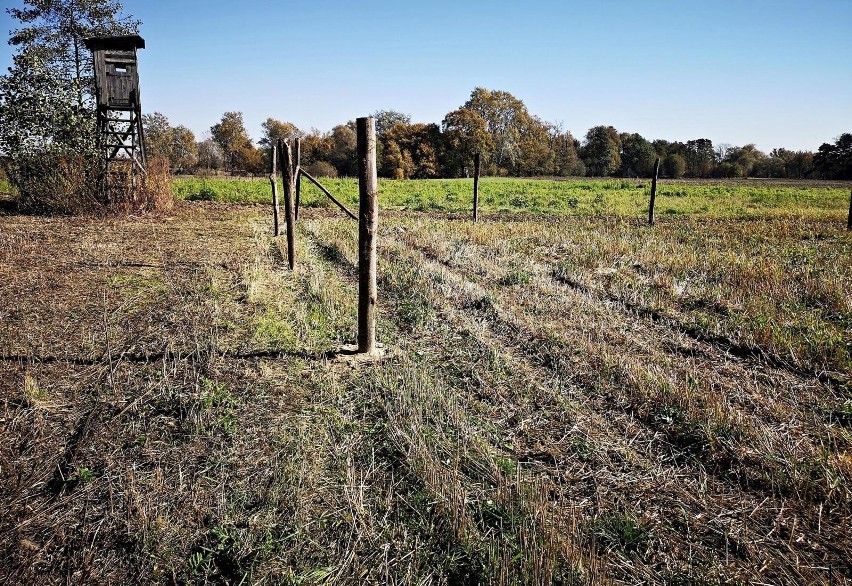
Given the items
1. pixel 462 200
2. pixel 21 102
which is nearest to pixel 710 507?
pixel 21 102

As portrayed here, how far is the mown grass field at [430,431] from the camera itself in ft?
10.9

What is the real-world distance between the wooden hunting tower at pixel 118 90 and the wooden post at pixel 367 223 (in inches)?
770

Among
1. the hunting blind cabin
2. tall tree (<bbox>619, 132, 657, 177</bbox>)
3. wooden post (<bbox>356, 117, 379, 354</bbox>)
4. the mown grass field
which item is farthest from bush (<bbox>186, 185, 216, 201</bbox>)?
tall tree (<bbox>619, 132, 657, 177</bbox>)

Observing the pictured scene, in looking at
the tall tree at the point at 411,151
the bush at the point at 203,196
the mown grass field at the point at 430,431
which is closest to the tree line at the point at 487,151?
the tall tree at the point at 411,151

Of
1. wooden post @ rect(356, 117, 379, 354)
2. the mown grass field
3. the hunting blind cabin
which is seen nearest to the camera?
the mown grass field

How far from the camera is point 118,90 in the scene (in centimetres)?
2250

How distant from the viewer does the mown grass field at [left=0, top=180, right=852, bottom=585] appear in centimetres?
331

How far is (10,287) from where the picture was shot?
9.52 m

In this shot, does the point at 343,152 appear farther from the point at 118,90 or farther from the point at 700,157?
the point at 700,157

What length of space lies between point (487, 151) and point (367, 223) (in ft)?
244

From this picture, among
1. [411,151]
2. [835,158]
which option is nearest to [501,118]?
[411,151]

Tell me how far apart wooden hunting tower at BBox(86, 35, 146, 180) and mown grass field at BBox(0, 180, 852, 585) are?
46.3 ft

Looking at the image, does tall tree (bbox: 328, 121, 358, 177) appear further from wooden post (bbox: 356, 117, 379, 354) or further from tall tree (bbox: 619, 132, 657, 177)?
wooden post (bbox: 356, 117, 379, 354)

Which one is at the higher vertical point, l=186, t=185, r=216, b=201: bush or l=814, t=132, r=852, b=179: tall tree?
l=814, t=132, r=852, b=179: tall tree
